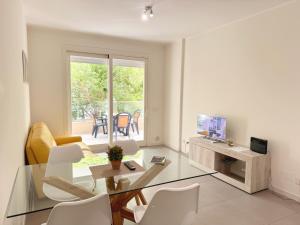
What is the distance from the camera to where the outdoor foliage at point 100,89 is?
4613 millimetres

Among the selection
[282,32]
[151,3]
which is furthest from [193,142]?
[151,3]

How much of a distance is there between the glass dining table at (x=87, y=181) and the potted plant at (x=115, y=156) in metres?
0.07

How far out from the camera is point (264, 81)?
10.00ft

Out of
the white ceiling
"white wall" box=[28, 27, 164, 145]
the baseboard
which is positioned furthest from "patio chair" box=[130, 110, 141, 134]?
the baseboard

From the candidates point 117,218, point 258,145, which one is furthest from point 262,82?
point 117,218

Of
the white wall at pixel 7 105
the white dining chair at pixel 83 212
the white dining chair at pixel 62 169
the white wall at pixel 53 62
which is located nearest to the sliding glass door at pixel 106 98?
the white wall at pixel 53 62

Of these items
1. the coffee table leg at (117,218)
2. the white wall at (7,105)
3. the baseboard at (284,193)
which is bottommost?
the baseboard at (284,193)

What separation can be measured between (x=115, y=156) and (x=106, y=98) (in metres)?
3.06

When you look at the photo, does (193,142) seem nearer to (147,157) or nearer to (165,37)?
(147,157)

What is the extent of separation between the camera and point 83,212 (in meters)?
1.25

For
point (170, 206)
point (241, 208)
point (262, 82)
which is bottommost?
point (241, 208)

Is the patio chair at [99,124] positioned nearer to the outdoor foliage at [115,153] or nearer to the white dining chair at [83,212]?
the outdoor foliage at [115,153]

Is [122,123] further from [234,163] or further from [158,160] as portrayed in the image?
[158,160]

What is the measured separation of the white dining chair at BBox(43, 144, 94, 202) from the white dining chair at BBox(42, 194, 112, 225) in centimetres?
34
